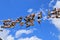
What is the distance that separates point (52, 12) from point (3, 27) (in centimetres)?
583

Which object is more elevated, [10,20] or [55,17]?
[10,20]

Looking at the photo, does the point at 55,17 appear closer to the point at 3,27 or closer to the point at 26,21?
the point at 26,21

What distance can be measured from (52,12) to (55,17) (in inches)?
26.0

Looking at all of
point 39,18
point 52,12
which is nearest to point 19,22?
point 39,18

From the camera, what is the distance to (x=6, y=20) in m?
30.3

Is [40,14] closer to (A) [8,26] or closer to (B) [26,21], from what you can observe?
(B) [26,21]

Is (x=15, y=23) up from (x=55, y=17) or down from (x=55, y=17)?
up

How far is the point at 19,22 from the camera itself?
30.1 metres

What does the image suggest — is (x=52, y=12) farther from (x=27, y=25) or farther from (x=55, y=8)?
(x=27, y=25)

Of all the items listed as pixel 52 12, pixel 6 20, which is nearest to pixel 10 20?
pixel 6 20

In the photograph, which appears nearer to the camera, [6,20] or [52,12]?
[52,12]

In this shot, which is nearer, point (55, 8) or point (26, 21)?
point (55, 8)

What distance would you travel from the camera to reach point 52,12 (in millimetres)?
27453

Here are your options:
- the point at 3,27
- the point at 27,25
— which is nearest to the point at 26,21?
the point at 27,25
